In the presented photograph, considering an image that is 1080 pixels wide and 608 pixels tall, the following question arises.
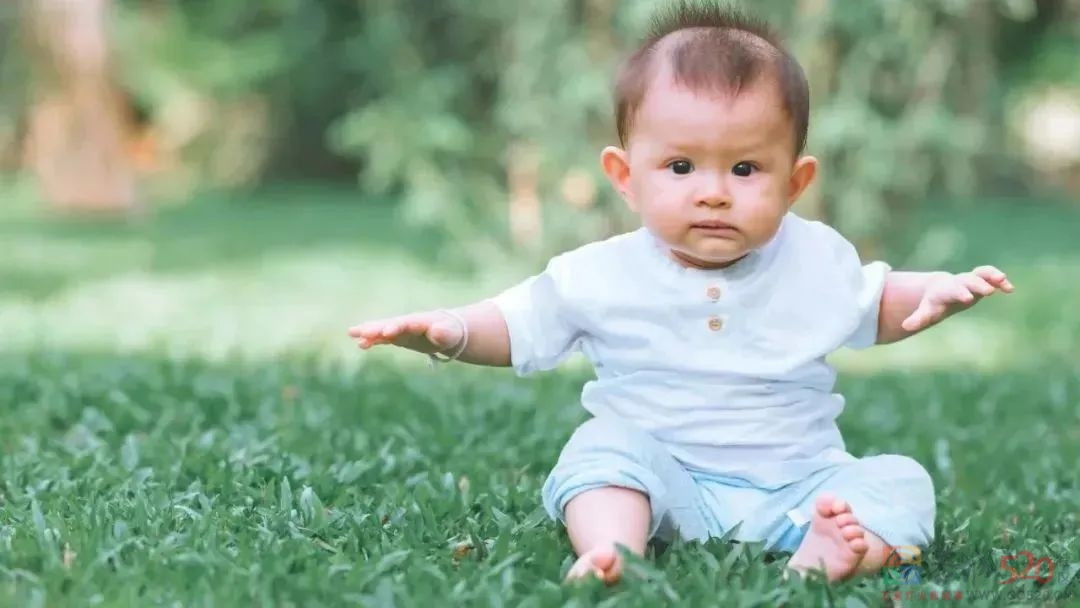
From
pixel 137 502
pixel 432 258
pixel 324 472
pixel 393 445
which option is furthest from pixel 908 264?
pixel 137 502

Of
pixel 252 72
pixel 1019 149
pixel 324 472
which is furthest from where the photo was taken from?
pixel 1019 149

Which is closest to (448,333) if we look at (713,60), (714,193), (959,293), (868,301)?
(714,193)

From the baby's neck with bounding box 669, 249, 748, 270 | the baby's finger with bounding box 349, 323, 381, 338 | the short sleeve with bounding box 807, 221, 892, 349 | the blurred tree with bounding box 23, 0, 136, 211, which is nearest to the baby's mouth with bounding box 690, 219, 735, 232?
the baby's neck with bounding box 669, 249, 748, 270

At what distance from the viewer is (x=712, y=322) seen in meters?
Result: 2.48

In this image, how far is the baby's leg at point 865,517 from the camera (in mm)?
2219

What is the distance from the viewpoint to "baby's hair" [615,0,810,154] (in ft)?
7.76

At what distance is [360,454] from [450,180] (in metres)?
5.13

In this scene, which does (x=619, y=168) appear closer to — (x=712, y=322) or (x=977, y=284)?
(x=712, y=322)

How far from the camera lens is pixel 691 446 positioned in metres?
2.50

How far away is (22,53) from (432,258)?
5565 millimetres

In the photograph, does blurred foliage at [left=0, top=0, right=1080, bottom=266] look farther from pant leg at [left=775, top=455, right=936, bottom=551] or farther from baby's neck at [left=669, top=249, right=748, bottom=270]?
pant leg at [left=775, top=455, right=936, bottom=551]

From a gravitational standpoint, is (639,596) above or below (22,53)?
above

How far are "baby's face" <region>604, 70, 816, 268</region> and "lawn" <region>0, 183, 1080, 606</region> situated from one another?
0.54m

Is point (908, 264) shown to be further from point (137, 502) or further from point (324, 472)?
point (137, 502)
